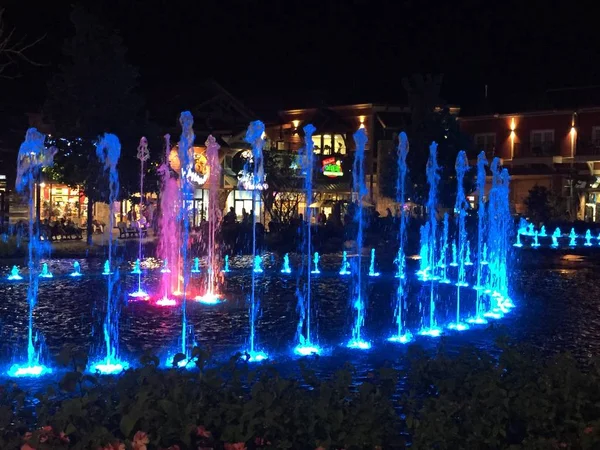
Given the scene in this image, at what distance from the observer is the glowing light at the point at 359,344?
911cm

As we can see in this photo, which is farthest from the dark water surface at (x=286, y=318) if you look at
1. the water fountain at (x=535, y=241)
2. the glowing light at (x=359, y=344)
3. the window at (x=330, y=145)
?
the window at (x=330, y=145)

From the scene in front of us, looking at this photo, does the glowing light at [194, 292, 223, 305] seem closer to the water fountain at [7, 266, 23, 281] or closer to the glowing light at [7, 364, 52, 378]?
the glowing light at [7, 364, 52, 378]

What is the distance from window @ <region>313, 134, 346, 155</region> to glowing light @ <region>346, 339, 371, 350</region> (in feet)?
125

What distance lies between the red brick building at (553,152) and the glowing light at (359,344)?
37733 mm

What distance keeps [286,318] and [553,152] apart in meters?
39.9

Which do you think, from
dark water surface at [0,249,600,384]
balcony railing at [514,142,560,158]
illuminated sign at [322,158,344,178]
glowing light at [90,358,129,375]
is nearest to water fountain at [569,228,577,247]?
balcony railing at [514,142,560,158]

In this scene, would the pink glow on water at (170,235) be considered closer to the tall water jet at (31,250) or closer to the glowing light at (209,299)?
the glowing light at (209,299)

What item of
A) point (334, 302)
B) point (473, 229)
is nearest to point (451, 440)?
point (334, 302)

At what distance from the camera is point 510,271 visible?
63.2 ft

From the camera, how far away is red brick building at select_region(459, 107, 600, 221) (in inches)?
1778

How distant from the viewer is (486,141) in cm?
4981

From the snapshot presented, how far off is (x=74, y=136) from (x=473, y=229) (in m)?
18.3

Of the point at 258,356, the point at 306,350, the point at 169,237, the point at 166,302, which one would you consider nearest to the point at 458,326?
the point at 306,350

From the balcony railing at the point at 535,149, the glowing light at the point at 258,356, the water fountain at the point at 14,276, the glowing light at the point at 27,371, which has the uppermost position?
the balcony railing at the point at 535,149
